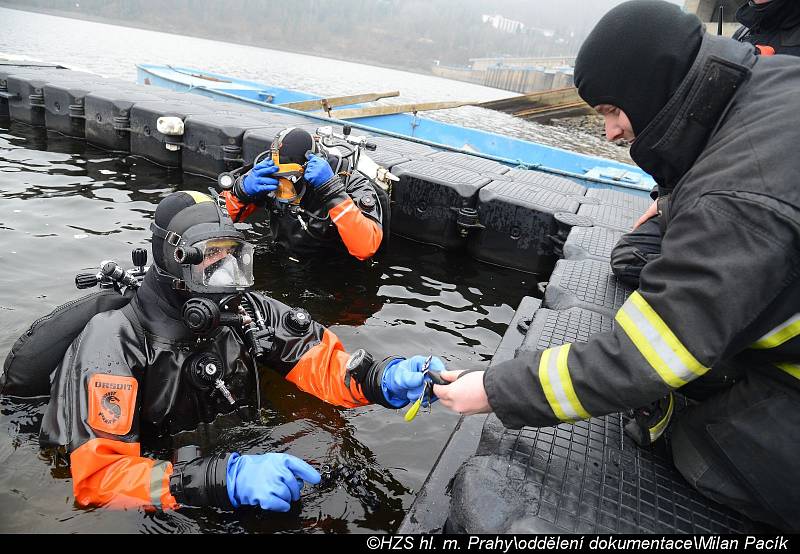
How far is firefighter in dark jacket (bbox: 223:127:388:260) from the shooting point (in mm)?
4516

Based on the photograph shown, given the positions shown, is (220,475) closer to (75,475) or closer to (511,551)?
(75,475)

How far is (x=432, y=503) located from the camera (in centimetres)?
192

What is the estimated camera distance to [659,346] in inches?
52.0

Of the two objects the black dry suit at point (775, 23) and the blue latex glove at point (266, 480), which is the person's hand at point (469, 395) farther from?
the black dry suit at point (775, 23)

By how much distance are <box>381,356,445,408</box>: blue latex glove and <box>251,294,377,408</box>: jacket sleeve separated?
0.99ft

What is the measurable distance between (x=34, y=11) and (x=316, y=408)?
11164 centimetres

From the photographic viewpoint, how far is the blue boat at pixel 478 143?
8.20 meters

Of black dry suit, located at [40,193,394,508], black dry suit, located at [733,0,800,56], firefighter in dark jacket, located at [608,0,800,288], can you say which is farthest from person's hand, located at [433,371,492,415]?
black dry suit, located at [733,0,800,56]

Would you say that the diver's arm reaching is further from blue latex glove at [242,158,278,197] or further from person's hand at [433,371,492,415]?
blue latex glove at [242,158,278,197]

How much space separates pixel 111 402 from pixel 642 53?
7.79 feet

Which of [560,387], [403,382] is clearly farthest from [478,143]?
[560,387]

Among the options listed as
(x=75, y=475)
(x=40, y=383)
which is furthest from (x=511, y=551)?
(x=40, y=383)

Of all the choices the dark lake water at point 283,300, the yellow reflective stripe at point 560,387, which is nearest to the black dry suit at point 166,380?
the dark lake water at point 283,300

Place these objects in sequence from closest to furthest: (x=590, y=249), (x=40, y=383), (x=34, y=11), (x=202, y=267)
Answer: (x=202, y=267)
(x=40, y=383)
(x=590, y=249)
(x=34, y=11)
